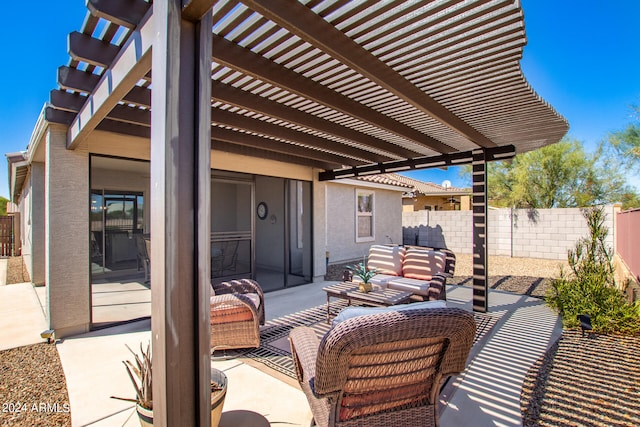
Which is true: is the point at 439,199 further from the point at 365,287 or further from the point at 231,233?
the point at 365,287

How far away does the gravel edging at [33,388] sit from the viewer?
2535 mm

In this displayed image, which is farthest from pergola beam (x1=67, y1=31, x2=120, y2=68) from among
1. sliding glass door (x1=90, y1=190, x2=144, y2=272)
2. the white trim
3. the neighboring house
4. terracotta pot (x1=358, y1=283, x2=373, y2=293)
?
the neighboring house

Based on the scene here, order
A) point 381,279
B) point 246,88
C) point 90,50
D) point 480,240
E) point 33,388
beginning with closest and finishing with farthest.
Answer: point 90,50 → point 33,388 → point 246,88 → point 480,240 → point 381,279

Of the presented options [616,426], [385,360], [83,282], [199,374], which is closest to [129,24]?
[199,374]

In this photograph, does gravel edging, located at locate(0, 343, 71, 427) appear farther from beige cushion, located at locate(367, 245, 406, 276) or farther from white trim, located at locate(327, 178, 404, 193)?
white trim, located at locate(327, 178, 404, 193)

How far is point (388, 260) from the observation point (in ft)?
20.8

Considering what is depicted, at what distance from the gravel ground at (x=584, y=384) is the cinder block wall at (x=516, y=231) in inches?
282

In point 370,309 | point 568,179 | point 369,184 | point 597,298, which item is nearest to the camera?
point 370,309

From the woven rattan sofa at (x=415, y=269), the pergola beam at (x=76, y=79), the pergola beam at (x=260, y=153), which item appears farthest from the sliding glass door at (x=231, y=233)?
the pergola beam at (x=76, y=79)

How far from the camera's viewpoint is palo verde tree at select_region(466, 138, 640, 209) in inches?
542

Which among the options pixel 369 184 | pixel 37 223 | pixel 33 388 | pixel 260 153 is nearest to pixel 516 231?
pixel 369 184

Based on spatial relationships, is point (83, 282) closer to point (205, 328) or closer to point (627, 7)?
point (205, 328)

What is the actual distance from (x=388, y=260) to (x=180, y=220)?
538cm

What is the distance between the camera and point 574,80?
11.6 m
